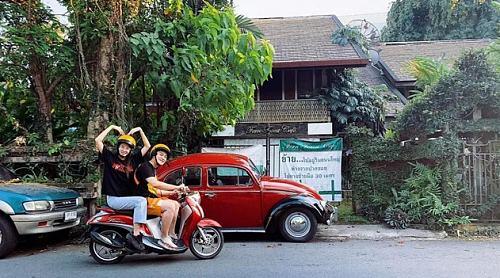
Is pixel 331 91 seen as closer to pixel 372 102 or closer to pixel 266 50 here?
pixel 372 102

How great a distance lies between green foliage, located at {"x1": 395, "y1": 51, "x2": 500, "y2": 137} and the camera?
10.5m

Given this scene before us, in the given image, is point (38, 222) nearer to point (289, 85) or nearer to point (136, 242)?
point (136, 242)

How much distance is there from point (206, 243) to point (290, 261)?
129cm

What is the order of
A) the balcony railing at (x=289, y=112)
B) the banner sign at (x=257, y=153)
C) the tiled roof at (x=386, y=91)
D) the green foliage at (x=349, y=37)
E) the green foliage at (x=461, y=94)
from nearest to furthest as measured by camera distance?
the green foliage at (x=461, y=94) → the banner sign at (x=257, y=153) → the balcony railing at (x=289, y=112) → the green foliage at (x=349, y=37) → the tiled roof at (x=386, y=91)

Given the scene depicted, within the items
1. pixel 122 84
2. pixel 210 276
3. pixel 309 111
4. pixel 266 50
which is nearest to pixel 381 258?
pixel 210 276

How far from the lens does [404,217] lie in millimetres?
10125

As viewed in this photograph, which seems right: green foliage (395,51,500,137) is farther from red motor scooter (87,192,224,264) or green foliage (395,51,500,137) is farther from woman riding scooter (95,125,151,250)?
woman riding scooter (95,125,151,250)

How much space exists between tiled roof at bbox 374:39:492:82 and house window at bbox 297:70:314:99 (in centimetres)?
466

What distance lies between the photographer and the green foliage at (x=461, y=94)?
10.5m

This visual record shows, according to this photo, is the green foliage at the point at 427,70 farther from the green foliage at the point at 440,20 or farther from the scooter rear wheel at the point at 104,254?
the green foliage at the point at 440,20

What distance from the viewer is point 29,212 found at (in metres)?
7.83

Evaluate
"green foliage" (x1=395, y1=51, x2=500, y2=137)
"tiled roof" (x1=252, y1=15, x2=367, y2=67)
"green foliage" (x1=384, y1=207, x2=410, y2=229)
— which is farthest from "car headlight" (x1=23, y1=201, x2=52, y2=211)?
"tiled roof" (x1=252, y1=15, x2=367, y2=67)

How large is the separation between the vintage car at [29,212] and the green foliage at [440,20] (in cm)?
2453

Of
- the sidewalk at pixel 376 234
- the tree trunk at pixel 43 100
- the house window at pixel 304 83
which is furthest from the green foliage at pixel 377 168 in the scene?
the tree trunk at pixel 43 100
